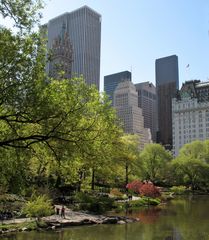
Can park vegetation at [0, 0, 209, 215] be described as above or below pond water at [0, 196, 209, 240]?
above

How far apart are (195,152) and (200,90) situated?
7409 centimetres

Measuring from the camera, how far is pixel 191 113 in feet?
577

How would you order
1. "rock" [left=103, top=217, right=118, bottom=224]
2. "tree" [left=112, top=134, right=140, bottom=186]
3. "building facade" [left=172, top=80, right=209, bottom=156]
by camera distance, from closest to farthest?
"rock" [left=103, top=217, right=118, bottom=224]
"tree" [left=112, top=134, right=140, bottom=186]
"building facade" [left=172, top=80, right=209, bottom=156]

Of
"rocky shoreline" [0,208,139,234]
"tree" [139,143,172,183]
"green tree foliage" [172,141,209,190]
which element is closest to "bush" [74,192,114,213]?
"rocky shoreline" [0,208,139,234]

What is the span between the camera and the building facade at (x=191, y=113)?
172625 mm

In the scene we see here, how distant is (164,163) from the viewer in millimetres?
99375

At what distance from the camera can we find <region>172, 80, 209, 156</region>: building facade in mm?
172625

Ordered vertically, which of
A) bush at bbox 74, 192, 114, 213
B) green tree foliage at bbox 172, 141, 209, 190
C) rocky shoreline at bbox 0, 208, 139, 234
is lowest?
rocky shoreline at bbox 0, 208, 139, 234

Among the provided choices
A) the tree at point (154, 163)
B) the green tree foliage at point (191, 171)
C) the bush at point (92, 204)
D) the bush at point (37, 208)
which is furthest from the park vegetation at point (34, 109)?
the tree at point (154, 163)

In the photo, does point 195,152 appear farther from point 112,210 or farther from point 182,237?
point 182,237

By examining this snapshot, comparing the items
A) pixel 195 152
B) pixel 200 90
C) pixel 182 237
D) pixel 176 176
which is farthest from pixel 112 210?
pixel 200 90

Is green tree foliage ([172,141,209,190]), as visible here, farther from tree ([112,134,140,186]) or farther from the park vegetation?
the park vegetation

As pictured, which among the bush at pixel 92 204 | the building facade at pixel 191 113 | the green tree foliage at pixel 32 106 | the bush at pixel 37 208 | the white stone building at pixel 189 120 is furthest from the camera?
the building facade at pixel 191 113

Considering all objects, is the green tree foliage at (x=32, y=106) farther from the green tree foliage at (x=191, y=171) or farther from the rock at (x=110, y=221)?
the green tree foliage at (x=191, y=171)
